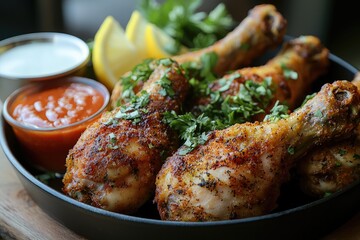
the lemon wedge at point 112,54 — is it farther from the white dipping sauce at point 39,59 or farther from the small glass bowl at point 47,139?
the small glass bowl at point 47,139

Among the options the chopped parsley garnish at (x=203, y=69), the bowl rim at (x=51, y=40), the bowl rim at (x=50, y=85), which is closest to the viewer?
the bowl rim at (x=50, y=85)

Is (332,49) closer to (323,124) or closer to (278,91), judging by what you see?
(278,91)

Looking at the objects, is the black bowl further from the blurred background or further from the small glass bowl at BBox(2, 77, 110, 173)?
the blurred background

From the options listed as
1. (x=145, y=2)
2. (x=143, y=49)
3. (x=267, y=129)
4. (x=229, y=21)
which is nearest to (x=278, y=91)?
(x=267, y=129)

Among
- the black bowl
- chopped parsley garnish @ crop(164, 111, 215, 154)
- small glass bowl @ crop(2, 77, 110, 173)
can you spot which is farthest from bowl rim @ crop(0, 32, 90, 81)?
chopped parsley garnish @ crop(164, 111, 215, 154)

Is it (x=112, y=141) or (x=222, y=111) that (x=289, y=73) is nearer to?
(x=222, y=111)

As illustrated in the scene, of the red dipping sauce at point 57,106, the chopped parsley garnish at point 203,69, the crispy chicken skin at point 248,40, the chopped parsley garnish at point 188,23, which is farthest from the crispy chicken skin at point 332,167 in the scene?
the chopped parsley garnish at point 188,23

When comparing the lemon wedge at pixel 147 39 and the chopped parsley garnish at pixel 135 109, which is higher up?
the chopped parsley garnish at pixel 135 109
